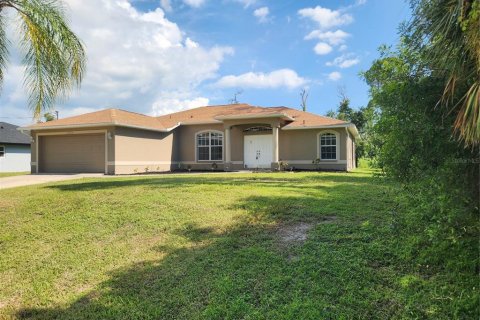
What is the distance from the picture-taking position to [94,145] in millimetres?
20234

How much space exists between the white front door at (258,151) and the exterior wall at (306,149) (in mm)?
898

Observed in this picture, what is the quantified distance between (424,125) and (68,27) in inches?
304

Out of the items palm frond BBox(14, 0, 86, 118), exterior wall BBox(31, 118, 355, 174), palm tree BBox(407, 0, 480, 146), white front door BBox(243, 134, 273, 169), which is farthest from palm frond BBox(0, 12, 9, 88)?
white front door BBox(243, 134, 273, 169)

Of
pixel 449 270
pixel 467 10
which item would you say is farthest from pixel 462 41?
pixel 449 270

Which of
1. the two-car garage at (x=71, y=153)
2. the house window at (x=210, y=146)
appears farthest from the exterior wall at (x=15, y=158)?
the house window at (x=210, y=146)

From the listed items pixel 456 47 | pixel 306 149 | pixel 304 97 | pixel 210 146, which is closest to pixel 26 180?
pixel 210 146

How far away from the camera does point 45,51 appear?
749cm

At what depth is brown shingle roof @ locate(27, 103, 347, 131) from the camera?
20.2m

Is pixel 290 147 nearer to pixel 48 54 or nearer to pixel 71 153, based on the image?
pixel 71 153

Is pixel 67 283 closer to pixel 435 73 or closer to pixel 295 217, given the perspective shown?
pixel 295 217

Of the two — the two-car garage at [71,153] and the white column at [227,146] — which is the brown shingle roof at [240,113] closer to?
the white column at [227,146]

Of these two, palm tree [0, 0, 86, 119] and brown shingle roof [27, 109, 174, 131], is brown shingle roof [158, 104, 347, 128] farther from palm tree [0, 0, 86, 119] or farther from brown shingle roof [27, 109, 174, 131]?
palm tree [0, 0, 86, 119]

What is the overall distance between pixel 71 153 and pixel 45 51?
14.9 meters

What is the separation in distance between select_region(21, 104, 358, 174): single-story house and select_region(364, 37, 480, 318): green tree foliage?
52.3ft
